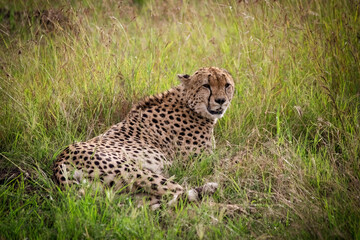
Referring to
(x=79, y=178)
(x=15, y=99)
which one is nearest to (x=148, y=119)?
(x=79, y=178)

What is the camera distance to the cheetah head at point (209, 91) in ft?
12.3

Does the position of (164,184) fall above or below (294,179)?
below

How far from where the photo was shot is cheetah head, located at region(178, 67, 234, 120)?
3.75m

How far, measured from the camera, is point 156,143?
143 inches

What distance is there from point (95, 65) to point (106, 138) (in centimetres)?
126

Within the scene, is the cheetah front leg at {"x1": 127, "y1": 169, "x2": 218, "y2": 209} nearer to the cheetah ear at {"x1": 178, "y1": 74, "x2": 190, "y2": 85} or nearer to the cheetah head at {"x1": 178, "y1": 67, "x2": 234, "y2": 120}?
the cheetah head at {"x1": 178, "y1": 67, "x2": 234, "y2": 120}

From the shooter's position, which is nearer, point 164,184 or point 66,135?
point 164,184

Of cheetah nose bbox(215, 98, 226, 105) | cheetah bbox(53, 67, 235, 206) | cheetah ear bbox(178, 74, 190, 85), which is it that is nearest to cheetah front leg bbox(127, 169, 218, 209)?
cheetah bbox(53, 67, 235, 206)

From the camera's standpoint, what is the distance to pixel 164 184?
A: 2.99 metres

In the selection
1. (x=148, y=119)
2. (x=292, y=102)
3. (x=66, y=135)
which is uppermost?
(x=292, y=102)

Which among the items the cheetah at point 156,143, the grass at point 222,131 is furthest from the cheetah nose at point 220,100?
the grass at point 222,131

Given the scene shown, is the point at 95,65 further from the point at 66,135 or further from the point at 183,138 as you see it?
the point at 183,138

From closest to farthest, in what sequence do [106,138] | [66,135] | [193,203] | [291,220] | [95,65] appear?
1. [291,220]
2. [193,203]
3. [106,138]
4. [66,135]
5. [95,65]

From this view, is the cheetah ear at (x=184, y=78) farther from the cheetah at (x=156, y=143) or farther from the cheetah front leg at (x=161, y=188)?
the cheetah front leg at (x=161, y=188)
